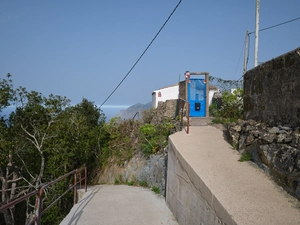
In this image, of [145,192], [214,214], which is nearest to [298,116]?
[214,214]

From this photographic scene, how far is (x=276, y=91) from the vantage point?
12.9ft

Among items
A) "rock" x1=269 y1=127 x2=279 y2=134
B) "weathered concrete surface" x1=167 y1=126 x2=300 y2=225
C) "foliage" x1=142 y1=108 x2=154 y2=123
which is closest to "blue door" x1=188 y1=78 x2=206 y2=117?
"foliage" x1=142 y1=108 x2=154 y2=123

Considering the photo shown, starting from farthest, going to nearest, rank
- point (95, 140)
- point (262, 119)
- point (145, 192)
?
point (95, 140)
point (145, 192)
point (262, 119)

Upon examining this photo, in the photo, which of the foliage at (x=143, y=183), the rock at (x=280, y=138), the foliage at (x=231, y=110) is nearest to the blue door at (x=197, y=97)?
the foliage at (x=231, y=110)

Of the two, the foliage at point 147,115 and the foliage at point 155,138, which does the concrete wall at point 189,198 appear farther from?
the foliage at point 147,115

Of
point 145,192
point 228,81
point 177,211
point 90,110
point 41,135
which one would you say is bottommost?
point 145,192

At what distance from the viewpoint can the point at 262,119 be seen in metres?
4.45

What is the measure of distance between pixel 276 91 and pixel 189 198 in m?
2.34

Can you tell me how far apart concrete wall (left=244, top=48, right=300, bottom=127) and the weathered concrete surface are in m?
0.93

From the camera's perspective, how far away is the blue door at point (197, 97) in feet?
36.0

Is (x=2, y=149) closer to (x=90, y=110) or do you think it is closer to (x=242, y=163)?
(x=90, y=110)

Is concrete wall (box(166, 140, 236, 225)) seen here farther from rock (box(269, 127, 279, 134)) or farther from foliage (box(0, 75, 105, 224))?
foliage (box(0, 75, 105, 224))

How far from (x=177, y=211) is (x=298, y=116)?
2884 millimetres

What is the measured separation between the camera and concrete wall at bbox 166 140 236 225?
2.90 metres
